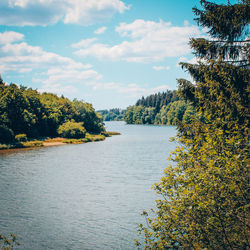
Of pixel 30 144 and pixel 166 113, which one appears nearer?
pixel 30 144

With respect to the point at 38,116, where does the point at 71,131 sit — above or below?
below

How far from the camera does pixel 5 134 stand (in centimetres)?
6316

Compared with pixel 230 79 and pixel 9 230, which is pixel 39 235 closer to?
pixel 9 230

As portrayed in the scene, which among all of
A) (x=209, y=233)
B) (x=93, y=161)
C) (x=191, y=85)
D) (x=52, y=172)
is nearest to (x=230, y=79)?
(x=191, y=85)

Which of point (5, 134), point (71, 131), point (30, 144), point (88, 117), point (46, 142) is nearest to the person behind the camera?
point (5, 134)

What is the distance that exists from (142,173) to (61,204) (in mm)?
13506

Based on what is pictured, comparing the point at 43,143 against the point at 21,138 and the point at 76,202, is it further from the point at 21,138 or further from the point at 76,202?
the point at 76,202

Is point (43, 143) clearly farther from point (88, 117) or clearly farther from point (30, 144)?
point (88, 117)

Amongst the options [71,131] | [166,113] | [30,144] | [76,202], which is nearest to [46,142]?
[30,144]

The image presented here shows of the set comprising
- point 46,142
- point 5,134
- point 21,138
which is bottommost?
Result: point 46,142

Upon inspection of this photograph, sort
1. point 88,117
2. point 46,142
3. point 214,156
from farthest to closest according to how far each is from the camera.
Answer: point 88,117 < point 46,142 < point 214,156

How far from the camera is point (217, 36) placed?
578 inches

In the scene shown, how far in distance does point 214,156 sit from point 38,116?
82.5m

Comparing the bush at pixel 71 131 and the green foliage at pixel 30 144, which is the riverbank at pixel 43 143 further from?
the bush at pixel 71 131
